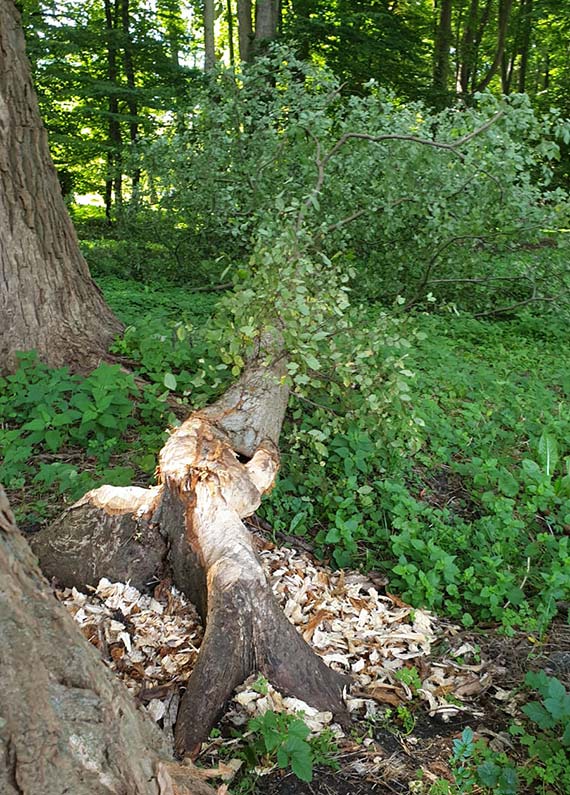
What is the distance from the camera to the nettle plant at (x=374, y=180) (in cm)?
666

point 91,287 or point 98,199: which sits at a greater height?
point 98,199

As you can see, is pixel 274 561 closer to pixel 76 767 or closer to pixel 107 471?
pixel 107 471

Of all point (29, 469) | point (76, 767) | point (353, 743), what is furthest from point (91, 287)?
point (76, 767)

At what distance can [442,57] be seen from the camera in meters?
15.3

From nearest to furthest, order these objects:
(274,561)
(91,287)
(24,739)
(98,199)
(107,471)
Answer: (24,739) → (274,561) → (107,471) → (91,287) → (98,199)

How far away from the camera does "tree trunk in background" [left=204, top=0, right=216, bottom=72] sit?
12250 mm

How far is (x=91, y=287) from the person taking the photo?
17.1 feet

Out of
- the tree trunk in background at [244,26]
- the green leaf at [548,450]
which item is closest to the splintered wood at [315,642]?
the green leaf at [548,450]

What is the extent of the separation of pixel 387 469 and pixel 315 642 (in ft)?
5.18

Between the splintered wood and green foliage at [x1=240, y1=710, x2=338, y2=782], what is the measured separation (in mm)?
84

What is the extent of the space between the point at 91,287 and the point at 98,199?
18.3 meters

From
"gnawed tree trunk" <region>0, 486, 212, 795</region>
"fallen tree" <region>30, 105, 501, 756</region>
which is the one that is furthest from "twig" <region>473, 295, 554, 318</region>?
"gnawed tree trunk" <region>0, 486, 212, 795</region>

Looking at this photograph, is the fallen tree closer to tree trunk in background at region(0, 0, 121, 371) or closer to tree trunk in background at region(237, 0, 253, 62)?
tree trunk in background at region(0, 0, 121, 371)

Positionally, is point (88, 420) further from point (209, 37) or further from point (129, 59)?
point (129, 59)
